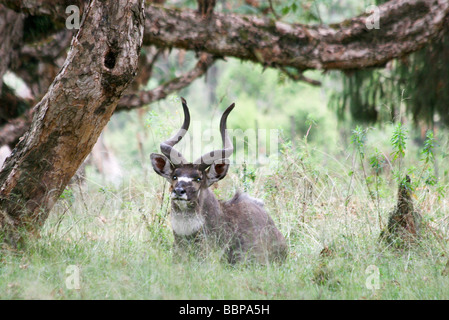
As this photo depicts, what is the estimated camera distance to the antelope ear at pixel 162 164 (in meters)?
6.52

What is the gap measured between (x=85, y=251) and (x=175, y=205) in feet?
3.63

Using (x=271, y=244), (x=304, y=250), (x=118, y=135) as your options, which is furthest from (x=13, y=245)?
(x=118, y=135)

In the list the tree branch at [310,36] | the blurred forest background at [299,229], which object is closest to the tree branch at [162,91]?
the blurred forest background at [299,229]

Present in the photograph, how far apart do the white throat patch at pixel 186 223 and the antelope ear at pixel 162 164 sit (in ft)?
1.72

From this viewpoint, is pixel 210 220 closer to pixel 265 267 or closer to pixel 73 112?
pixel 265 267

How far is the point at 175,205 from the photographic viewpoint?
635 centimetres

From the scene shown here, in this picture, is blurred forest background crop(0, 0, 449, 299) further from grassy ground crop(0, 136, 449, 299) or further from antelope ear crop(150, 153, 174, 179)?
antelope ear crop(150, 153, 174, 179)

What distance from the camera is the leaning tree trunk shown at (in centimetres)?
556

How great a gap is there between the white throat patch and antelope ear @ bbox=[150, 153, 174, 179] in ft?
1.72

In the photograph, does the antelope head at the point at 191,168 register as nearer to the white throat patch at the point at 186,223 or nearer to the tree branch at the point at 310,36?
Result: the white throat patch at the point at 186,223

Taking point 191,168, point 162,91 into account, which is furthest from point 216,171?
point 162,91

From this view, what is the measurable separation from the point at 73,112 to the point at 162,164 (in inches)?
52.6

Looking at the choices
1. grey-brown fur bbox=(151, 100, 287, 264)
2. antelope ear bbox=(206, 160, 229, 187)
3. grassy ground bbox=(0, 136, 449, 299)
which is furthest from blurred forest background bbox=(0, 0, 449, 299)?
antelope ear bbox=(206, 160, 229, 187)

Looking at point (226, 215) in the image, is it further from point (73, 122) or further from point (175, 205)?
point (73, 122)
